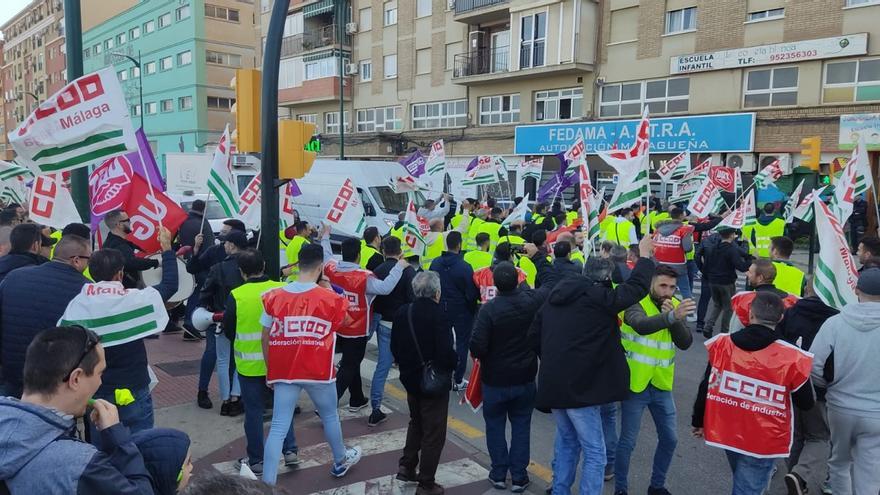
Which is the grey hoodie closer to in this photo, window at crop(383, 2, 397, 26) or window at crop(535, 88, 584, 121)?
window at crop(535, 88, 584, 121)

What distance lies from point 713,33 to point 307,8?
83.7ft

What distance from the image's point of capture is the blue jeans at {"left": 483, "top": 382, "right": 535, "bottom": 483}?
15.7ft

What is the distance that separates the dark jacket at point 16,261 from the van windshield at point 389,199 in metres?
14.0

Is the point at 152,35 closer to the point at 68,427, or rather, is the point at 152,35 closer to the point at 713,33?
the point at 713,33

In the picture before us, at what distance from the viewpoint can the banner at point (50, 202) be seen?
637cm

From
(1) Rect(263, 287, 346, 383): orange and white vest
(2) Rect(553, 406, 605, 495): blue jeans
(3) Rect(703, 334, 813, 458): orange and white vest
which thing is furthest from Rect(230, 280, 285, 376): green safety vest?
(3) Rect(703, 334, 813, 458): orange and white vest

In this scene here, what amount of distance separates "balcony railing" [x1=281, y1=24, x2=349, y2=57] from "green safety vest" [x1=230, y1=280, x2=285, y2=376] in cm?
3564

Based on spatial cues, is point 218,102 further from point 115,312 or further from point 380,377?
point 115,312

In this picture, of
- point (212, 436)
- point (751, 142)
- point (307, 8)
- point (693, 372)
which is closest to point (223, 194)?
point (212, 436)

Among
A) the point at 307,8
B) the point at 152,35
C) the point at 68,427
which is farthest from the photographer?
the point at 152,35

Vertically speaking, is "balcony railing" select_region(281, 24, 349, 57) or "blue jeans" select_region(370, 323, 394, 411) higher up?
"balcony railing" select_region(281, 24, 349, 57)

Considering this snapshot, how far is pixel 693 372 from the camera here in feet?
25.6

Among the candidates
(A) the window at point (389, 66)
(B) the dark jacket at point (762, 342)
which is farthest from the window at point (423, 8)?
(B) the dark jacket at point (762, 342)

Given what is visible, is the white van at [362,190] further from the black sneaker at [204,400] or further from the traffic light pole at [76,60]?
the black sneaker at [204,400]
